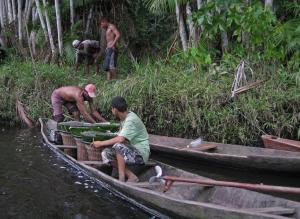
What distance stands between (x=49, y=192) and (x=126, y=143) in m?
1.45

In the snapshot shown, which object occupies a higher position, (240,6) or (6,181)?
(240,6)

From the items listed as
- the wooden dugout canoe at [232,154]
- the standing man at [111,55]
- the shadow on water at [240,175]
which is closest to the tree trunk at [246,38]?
the wooden dugout canoe at [232,154]

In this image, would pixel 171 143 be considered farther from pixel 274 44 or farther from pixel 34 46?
pixel 34 46

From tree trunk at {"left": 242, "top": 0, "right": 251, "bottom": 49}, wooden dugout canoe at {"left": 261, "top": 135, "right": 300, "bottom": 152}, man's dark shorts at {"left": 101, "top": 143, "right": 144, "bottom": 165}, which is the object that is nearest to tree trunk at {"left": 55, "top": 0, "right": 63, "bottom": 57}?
tree trunk at {"left": 242, "top": 0, "right": 251, "bottom": 49}

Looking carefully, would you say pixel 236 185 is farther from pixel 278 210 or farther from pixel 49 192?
pixel 49 192

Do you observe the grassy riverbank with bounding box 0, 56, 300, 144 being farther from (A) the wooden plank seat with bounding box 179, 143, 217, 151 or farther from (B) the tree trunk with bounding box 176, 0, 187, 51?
(B) the tree trunk with bounding box 176, 0, 187, 51

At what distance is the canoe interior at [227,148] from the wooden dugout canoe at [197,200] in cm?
162

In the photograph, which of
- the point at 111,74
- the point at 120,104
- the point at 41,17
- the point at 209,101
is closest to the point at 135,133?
the point at 120,104

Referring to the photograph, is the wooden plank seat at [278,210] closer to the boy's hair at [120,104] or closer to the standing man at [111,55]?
the boy's hair at [120,104]

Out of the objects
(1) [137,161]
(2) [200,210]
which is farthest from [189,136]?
(2) [200,210]

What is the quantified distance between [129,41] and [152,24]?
100cm

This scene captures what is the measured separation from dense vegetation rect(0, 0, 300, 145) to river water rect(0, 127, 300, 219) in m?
0.93

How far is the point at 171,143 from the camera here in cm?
862

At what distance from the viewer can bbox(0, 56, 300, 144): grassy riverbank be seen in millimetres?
8180
